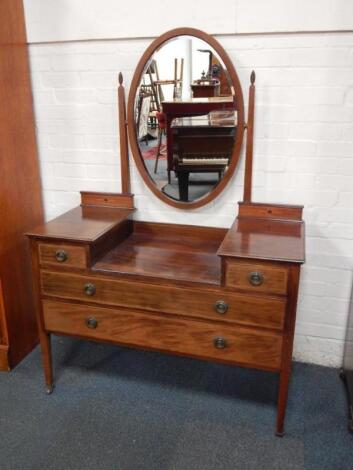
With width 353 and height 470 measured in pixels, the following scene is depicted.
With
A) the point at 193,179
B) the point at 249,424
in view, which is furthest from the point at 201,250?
the point at 249,424

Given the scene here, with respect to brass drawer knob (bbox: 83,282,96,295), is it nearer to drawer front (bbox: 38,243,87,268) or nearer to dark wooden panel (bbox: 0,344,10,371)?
drawer front (bbox: 38,243,87,268)

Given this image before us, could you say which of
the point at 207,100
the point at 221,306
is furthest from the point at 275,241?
the point at 207,100

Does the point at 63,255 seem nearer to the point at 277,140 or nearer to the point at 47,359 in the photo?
the point at 47,359

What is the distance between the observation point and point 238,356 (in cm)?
178

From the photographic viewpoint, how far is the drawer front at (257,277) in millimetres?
1623

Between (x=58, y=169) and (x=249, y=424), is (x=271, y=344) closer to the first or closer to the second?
(x=249, y=424)

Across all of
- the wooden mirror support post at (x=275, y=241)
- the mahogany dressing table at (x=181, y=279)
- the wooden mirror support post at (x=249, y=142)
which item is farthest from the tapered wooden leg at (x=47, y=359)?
the wooden mirror support post at (x=249, y=142)

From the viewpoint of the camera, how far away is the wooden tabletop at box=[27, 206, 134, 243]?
6.03 feet

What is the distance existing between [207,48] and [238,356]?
127cm

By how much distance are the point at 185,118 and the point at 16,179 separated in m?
0.86

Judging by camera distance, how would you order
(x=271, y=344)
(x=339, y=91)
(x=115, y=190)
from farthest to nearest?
(x=115, y=190), (x=339, y=91), (x=271, y=344)

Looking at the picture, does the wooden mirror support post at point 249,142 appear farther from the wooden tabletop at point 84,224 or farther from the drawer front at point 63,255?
the drawer front at point 63,255

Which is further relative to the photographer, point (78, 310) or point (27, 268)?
point (27, 268)

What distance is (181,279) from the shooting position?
1745mm
